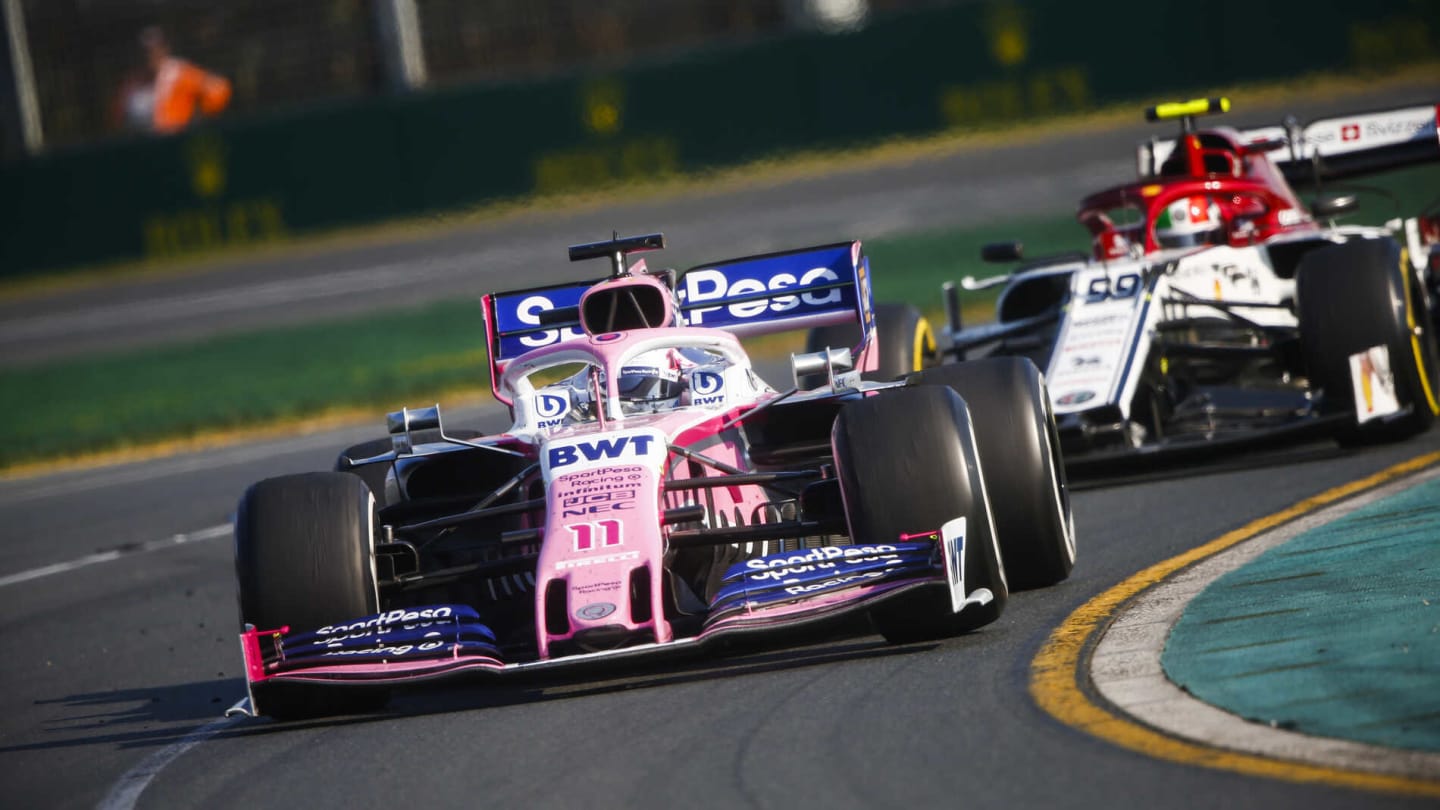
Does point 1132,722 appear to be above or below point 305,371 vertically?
below

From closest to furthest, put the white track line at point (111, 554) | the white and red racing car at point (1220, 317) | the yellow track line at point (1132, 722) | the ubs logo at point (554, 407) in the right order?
1. the yellow track line at point (1132, 722)
2. the ubs logo at point (554, 407)
3. the white and red racing car at point (1220, 317)
4. the white track line at point (111, 554)

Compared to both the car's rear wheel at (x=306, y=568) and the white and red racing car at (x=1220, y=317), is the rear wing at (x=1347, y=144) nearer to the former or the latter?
the white and red racing car at (x=1220, y=317)

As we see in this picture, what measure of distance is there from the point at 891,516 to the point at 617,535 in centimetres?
92

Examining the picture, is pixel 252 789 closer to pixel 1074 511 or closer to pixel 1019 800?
pixel 1019 800

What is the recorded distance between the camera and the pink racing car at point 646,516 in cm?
623

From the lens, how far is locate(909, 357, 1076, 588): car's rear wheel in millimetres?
7258

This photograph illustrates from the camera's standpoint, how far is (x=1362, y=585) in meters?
6.60

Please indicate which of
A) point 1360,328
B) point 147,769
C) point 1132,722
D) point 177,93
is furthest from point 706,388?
point 177,93

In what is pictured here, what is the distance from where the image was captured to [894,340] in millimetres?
10906

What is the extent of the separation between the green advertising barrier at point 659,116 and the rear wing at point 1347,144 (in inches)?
691

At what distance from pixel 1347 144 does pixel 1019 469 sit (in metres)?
6.46

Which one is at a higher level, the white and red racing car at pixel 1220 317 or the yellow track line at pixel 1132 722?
the white and red racing car at pixel 1220 317

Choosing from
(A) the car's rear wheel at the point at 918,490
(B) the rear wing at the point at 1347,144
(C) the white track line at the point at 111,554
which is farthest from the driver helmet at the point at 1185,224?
(C) the white track line at the point at 111,554

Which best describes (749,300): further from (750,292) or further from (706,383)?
(706,383)
